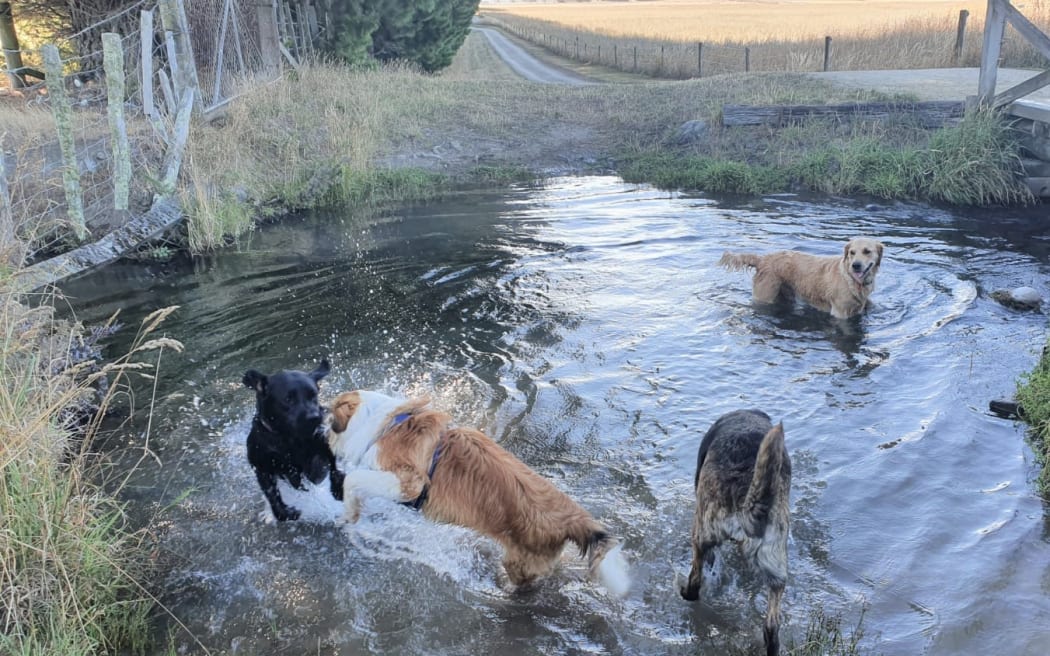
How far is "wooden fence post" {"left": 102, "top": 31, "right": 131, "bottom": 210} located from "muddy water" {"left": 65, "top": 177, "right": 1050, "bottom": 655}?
1.14 metres

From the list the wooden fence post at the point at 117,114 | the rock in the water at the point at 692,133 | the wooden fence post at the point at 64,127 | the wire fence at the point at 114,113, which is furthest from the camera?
the rock in the water at the point at 692,133

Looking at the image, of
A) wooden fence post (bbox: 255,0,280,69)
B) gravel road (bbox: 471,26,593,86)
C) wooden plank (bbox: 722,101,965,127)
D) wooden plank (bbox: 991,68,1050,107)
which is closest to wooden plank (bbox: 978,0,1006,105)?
wooden plank (bbox: 991,68,1050,107)

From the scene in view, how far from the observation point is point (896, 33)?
25.7m

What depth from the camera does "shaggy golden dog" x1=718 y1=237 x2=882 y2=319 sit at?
797 cm

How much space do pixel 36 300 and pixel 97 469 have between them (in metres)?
4.47

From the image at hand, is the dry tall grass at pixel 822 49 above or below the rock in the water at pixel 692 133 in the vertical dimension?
above

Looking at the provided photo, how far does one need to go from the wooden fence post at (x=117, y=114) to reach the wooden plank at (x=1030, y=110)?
14.6m

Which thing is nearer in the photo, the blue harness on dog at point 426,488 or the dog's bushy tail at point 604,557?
the dog's bushy tail at point 604,557

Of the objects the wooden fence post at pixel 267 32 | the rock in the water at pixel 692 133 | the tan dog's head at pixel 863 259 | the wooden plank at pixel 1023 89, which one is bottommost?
the tan dog's head at pixel 863 259

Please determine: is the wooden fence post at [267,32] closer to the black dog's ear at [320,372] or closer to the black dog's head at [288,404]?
the black dog's ear at [320,372]

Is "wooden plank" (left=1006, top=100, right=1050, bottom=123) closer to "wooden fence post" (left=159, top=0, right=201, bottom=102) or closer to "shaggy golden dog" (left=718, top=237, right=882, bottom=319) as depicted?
"shaggy golden dog" (left=718, top=237, right=882, bottom=319)

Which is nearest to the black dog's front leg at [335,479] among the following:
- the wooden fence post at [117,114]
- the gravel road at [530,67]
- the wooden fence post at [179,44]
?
the wooden fence post at [117,114]

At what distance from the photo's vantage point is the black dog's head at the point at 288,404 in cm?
462

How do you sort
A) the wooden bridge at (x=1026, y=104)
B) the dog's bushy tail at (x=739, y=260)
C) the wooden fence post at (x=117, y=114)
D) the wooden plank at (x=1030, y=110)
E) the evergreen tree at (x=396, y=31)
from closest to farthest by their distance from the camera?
the dog's bushy tail at (x=739, y=260), the wooden fence post at (x=117, y=114), the wooden plank at (x=1030, y=110), the wooden bridge at (x=1026, y=104), the evergreen tree at (x=396, y=31)
